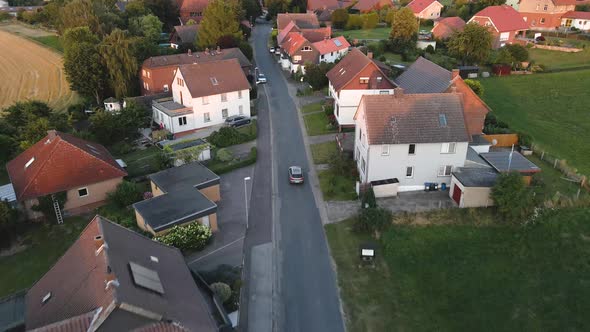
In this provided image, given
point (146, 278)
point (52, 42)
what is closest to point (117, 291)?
point (146, 278)

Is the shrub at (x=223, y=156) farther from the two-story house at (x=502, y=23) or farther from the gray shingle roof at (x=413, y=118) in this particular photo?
the two-story house at (x=502, y=23)

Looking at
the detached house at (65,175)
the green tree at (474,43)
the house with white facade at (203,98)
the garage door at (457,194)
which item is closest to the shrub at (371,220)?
the garage door at (457,194)

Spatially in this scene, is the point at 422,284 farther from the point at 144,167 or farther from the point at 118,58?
the point at 118,58

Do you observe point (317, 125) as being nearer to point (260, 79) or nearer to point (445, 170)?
point (445, 170)

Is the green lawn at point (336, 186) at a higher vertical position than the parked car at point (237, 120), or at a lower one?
lower

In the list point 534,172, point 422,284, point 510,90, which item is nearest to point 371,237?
point 422,284
